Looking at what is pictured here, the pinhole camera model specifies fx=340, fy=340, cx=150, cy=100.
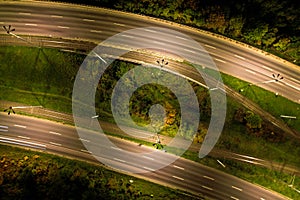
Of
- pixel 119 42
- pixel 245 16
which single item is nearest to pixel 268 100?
pixel 245 16

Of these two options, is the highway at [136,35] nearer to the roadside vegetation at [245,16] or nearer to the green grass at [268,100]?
the green grass at [268,100]

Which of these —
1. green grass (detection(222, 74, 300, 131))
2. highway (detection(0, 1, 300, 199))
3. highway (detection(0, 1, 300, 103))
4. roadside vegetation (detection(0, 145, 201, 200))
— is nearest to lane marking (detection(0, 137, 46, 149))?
roadside vegetation (detection(0, 145, 201, 200))

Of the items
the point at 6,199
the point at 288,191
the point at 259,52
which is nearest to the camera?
the point at 6,199

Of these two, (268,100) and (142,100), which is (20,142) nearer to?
(142,100)

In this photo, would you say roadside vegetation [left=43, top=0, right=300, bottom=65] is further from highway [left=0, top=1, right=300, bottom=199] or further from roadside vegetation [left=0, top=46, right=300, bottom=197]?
roadside vegetation [left=0, top=46, right=300, bottom=197]

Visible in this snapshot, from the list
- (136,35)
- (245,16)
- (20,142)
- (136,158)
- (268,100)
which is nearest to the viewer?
(136,158)

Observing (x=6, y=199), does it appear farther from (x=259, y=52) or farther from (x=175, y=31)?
(x=259, y=52)

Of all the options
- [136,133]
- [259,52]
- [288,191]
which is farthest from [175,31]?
[288,191]
